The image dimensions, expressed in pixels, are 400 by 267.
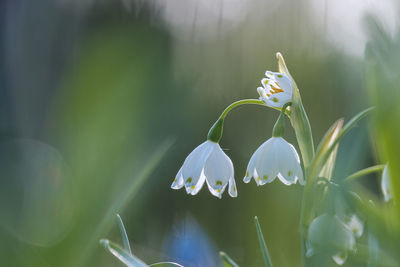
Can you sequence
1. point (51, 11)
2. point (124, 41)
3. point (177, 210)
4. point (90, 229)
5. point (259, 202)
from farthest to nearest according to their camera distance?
point (51, 11), point (177, 210), point (259, 202), point (124, 41), point (90, 229)

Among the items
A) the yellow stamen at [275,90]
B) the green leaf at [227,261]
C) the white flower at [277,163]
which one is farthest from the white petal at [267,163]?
the green leaf at [227,261]

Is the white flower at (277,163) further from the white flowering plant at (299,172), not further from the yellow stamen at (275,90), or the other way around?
the yellow stamen at (275,90)

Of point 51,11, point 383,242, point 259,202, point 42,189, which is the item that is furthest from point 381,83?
point 51,11

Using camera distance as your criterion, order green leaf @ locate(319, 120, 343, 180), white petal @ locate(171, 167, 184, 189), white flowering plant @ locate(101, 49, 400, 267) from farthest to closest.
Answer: white petal @ locate(171, 167, 184, 189)
green leaf @ locate(319, 120, 343, 180)
white flowering plant @ locate(101, 49, 400, 267)

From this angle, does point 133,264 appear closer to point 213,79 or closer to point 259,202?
point 259,202

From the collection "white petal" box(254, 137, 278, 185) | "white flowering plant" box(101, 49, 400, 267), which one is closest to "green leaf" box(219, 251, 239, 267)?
"white flowering plant" box(101, 49, 400, 267)

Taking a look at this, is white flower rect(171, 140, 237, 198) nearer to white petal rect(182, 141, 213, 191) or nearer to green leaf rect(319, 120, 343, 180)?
white petal rect(182, 141, 213, 191)

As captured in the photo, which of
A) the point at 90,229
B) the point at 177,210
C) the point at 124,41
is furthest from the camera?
the point at 177,210
